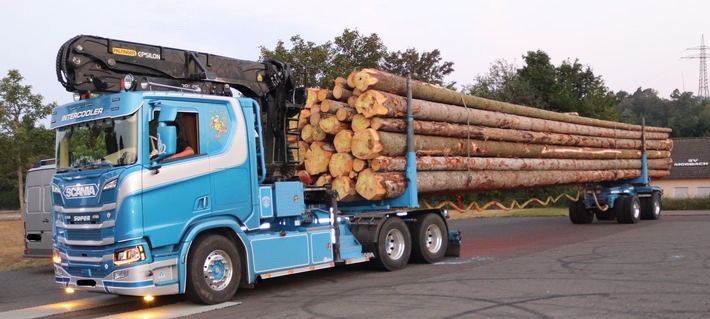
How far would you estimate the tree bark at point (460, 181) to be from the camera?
494 inches

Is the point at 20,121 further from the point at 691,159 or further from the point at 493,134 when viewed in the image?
the point at 691,159

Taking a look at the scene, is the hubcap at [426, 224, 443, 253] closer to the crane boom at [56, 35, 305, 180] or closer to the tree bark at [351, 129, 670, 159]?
the tree bark at [351, 129, 670, 159]

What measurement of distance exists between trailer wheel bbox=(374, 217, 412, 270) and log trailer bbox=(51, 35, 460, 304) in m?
1.29

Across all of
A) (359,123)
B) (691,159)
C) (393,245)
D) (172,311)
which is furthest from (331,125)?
(691,159)

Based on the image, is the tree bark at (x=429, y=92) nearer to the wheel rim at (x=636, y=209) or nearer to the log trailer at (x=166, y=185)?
the log trailer at (x=166, y=185)

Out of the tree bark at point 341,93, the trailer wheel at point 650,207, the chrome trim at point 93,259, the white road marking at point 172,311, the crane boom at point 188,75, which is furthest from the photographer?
the trailer wheel at point 650,207

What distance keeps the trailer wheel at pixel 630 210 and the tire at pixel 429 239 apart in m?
11.5

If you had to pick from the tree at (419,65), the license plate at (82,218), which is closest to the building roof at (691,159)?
the tree at (419,65)

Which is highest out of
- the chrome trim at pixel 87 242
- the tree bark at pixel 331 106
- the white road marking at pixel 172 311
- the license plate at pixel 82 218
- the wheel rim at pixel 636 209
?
the tree bark at pixel 331 106

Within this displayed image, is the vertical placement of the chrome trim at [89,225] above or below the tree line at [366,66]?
below

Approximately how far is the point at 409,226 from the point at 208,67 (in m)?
5.12

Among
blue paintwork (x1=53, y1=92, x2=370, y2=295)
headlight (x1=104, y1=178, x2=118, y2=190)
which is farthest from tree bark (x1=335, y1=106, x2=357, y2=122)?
headlight (x1=104, y1=178, x2=118, y2=190)

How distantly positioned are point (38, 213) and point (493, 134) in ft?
33.0

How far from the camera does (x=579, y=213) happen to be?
24.8 meters
